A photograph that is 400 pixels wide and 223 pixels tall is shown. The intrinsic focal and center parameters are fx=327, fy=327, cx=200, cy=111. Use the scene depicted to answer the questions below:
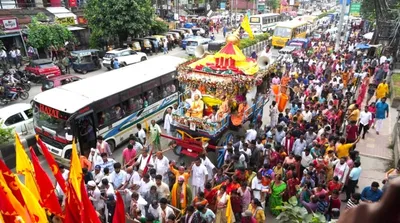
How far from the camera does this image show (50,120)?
995 cm

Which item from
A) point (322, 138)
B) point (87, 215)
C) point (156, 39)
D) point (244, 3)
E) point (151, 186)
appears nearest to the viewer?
point (87, 215)

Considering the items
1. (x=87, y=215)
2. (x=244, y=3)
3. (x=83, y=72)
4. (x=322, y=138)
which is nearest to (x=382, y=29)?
(x=322, y=138)

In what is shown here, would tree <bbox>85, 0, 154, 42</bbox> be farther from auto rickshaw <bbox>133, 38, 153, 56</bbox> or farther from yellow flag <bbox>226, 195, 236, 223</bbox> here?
yellow flag <bbox>226, 195, 236, 223</bbox>

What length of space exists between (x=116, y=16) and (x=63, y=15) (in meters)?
4.78

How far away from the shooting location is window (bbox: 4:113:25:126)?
11.3m

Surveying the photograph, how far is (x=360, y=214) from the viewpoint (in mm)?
969

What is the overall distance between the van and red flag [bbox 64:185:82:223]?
7.57 m

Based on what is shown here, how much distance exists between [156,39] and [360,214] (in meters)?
28.7

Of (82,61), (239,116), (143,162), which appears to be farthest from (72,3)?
(143,162)

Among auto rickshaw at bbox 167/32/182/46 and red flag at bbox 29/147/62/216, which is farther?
auto rickshaw at bbox 167/32/182/46

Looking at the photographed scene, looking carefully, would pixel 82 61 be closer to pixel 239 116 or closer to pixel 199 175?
pixel 239 116

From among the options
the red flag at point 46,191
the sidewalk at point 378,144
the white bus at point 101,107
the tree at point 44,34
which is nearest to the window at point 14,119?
the white bus at point 101,107

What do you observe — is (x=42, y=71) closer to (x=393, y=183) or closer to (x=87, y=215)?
(x=87, y=215)

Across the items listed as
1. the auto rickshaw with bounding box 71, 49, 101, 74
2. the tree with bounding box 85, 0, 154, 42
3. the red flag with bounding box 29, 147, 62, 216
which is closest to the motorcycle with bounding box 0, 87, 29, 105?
the auto rickshaw with bounding box 71, 49, 101, 74
